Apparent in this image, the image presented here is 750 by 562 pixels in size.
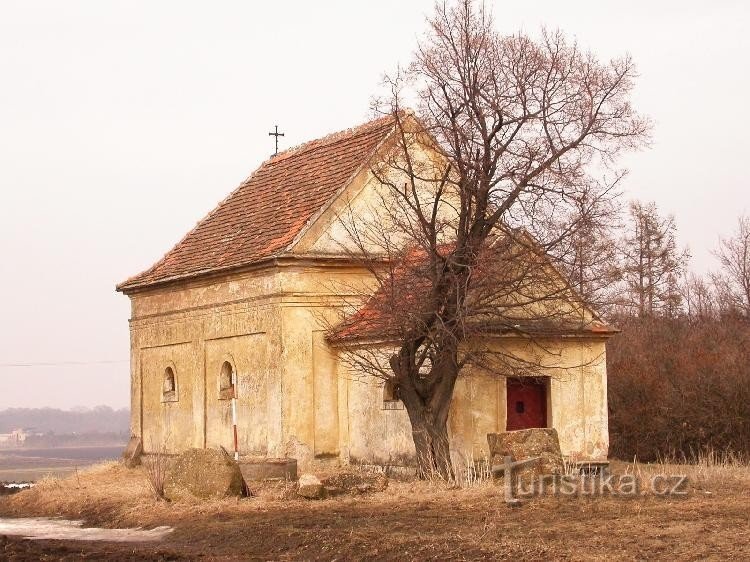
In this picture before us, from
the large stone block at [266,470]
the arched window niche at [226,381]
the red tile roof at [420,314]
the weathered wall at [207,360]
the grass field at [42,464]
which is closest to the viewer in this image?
the red tile roof at [420,314]

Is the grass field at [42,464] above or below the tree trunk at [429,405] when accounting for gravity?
below

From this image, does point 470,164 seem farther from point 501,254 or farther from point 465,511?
point 465,511

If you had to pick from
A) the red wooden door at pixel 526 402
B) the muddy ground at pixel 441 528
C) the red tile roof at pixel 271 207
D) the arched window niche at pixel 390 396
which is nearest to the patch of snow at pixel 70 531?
the muddy ground at pixel 441 528

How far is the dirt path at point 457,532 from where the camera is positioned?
14.7 metres

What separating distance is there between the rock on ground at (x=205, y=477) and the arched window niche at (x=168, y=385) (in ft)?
28.4

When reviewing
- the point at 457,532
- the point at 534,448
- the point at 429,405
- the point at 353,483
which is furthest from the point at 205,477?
the point at 457,532

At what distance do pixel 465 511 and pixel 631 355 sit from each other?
19.9 m

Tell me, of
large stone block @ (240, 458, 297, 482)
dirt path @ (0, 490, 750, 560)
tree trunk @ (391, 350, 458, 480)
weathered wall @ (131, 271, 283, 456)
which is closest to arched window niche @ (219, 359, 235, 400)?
weathered wall @ (131, 271, 283, 456)

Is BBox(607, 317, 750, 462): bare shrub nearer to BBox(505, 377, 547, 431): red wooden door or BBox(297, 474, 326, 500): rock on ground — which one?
BBox(505, 377, 547, 431): red wooden door

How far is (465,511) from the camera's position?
1856 centimetres

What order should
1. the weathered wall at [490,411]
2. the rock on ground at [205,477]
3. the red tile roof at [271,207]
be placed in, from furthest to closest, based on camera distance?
the red tile roof at [271,207] → the weathered wall at [490,411] → the rock on ground at [205,477]

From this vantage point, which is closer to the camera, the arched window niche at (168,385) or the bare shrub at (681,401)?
the arched window niche at (168,385)

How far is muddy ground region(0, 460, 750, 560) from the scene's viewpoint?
48.4 ft

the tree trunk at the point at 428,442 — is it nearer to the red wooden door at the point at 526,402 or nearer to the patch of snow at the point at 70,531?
the red wooden door at the point at 526,402
